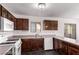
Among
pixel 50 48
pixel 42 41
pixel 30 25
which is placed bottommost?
pixel 50 48

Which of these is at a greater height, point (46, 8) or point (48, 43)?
point (46, 8)

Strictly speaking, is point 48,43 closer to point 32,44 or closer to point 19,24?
point 32,44

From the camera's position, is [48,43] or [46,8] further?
[48,43]

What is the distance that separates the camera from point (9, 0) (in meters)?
1.23

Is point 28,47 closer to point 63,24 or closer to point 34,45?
point 34,45

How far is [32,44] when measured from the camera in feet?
17.3

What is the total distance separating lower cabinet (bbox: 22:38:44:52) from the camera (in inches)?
202

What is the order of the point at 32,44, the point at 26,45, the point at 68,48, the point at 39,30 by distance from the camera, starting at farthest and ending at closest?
1. the point at 39,30
2. the point at 32,44
3. the point at 26,45
4. the point at 68,48

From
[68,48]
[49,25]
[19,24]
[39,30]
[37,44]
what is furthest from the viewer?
[39,30]

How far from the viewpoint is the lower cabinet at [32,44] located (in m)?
5.12

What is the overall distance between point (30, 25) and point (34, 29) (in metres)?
0.37

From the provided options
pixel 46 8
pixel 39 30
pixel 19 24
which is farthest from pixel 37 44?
pixel 46 8

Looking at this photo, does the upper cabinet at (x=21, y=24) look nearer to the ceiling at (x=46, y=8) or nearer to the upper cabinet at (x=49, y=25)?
the ceiling at (x=46, y=8)
